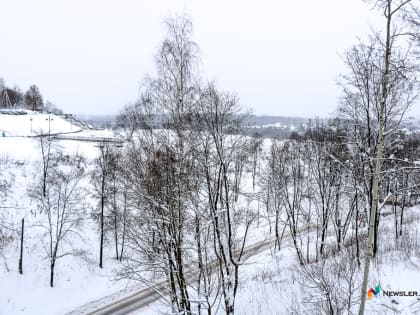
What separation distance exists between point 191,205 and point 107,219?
47.2 feet

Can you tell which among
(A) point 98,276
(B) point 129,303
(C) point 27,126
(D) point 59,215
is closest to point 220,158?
(B) point 129,303

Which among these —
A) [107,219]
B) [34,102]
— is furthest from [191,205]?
[34,102]

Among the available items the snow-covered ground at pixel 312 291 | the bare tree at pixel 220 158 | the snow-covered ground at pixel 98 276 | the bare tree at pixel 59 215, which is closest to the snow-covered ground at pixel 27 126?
the snow-covered ground at pixel 98 276

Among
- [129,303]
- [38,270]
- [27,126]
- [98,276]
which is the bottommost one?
[98,276]

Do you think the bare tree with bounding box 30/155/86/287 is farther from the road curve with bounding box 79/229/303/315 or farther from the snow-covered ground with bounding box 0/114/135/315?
the road curve with bounding box 79/229/303/315

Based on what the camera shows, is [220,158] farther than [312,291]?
No

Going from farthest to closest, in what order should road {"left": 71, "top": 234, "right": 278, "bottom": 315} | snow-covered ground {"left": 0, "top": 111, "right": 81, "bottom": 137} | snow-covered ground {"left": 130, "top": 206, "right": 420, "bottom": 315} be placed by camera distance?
snow-covered ground {"left": 0, "top": 111, "right": 81, "bottom": 137} → road {"left": 71, "top": 234, "right": 278, "bottom": 315} → snow-covered ground {"left": 130, "top": 206, "right": 420, "bottom": 315}

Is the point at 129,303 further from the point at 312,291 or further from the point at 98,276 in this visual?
the point at 312,291

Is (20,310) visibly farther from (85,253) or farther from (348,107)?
(348,107)

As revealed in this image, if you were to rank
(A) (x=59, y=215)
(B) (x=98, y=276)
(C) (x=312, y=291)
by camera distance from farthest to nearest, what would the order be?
(A) (x=59, y=215) < (B) (x=98, y=276) < (C) (x=312, y=291)

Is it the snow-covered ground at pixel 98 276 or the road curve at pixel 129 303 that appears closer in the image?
the snow-covered ground at pixel 98 276

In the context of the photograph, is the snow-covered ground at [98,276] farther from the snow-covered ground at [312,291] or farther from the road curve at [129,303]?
the road curve at [129,303]

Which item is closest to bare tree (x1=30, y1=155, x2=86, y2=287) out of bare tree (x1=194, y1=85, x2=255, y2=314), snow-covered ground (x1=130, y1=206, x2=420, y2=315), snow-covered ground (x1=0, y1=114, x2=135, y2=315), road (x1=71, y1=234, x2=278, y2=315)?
snow-covered ground (x1=0, y1=114, x2=135, y2=315)

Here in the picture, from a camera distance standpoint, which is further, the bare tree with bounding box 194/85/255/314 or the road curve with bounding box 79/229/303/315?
the road curve with bounding box 79/229/303/315
